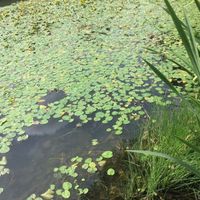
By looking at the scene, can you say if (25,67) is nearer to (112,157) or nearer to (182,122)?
(112,157)

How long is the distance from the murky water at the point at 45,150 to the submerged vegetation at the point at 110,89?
6 cm

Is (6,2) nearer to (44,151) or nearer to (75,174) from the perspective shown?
(44,151)

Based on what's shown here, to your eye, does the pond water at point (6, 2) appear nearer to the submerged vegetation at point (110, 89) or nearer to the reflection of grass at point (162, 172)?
the submerged vegetation at point (110, 89)

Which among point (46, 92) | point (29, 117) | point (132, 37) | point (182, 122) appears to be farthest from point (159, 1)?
point (182, 122)

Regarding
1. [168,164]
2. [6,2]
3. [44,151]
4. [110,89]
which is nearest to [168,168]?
[168,164]

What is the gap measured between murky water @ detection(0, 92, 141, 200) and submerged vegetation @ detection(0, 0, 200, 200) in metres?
0.06

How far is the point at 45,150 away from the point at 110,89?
3.53 feet

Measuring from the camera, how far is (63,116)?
338 centimetres

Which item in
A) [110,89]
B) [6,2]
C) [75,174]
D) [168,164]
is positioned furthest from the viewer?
[6,2]

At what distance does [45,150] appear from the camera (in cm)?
309

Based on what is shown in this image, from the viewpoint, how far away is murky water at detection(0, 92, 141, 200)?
2.66 metres

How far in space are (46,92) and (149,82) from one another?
3.92 feet

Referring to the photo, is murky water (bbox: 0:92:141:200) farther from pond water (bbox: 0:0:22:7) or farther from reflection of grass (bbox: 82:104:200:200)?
pond water (bbox: 0:0:22:7)

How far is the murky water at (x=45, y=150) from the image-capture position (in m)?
2.66
